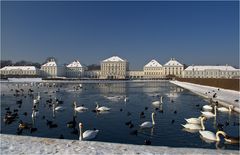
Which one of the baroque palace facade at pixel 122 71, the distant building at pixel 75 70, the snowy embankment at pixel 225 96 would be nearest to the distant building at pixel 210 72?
the baroque palace facade at pixel 122 71

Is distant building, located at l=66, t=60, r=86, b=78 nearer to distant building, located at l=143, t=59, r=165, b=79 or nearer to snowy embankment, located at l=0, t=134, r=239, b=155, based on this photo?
distant building, located at l=143, t=59, r=165, b=79

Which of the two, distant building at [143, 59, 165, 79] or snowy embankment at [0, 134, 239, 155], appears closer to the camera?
snowy embankment at [0, 134, 239, 155]

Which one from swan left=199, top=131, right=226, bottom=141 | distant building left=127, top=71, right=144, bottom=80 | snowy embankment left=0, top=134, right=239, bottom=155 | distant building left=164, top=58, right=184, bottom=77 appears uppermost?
distant building left=164, top=58, right=184, bottom=77

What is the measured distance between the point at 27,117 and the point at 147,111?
25.4 ft

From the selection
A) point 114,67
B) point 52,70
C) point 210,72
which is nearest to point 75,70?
point 52,70

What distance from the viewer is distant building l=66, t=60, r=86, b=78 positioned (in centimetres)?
16488

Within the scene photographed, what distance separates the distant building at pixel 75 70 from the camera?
165m

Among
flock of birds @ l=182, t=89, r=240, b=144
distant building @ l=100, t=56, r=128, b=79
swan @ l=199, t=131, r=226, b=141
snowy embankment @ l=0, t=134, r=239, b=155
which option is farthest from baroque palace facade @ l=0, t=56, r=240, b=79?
snowy embankment @ l=0, t=134, r=239, b=155

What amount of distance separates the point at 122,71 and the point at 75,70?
26.4 m

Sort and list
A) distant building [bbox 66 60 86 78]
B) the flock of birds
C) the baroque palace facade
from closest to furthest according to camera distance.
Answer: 1. the flock of birds
2. the baroque palace facade
3. distant building [bbox 66 60 86 78]

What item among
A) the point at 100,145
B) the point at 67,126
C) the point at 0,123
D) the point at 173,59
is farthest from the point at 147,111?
the point at 173,59

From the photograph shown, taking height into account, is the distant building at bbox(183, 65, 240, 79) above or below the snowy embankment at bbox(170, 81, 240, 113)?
above

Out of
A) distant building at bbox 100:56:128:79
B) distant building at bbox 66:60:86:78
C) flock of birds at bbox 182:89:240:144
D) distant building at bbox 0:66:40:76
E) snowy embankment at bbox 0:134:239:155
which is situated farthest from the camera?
distant building at bbox 66:60:86:78

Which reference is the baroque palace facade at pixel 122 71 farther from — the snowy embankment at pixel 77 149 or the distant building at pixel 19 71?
the snowy embankment at pixel 77 149
